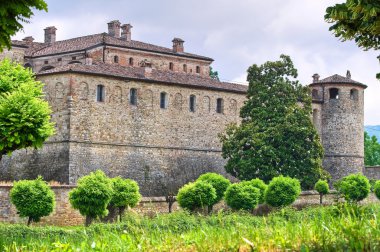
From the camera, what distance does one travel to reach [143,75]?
43.9m

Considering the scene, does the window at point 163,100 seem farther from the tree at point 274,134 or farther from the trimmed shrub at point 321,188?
the trimmed shrub at point 321,188

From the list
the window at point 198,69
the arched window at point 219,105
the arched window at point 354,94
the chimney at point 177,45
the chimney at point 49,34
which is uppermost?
the chimney at point 49,34

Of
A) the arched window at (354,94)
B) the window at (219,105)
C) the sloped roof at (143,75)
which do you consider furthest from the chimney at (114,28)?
the arched window at (354,94)

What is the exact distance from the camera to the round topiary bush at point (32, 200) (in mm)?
28547

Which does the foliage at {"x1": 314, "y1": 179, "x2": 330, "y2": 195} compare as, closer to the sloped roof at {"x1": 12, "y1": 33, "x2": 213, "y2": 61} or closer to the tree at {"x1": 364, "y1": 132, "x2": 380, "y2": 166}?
the sloped roof at {"x1": 12, "y1": 33, "x2": 213, "y2": 61}

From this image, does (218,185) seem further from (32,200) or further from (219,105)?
(219,105)

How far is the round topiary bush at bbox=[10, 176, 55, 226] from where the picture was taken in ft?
93.7

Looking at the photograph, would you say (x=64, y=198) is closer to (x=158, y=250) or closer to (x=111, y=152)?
(x=111, y=152)

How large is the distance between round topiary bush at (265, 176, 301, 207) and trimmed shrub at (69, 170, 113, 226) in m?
8.42

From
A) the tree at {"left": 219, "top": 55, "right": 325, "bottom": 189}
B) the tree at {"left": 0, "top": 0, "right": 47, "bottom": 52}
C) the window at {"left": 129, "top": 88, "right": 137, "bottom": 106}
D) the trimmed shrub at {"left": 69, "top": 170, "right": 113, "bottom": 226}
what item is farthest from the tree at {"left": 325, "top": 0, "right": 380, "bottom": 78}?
the window at {"left": 129, "top": 88, "right": 137, "bottom": 106}

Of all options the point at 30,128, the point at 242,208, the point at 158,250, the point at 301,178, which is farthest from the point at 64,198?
the point at 158,250

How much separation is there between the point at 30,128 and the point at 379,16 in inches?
528

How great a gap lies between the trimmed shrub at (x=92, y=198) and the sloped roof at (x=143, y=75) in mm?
12262

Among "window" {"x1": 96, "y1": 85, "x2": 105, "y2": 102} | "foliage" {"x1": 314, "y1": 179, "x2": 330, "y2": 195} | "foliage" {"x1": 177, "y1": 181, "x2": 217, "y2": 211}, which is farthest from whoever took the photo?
"window" {"x1": 96, "y1": 85, "x2": 105, "y2": 102}
